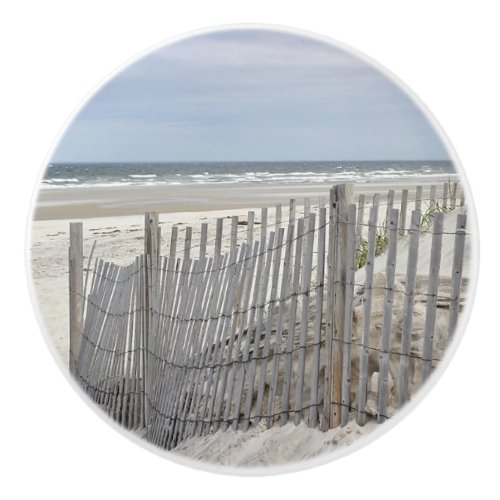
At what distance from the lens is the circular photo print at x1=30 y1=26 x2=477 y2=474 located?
289 cm

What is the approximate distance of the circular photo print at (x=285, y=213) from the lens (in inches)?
114

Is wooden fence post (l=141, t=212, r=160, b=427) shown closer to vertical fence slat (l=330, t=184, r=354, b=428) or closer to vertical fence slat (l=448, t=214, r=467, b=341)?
vertical fence slat (l=330, t=184, r=354, b=428)

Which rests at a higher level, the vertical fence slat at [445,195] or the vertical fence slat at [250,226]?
the vertical fence slat at [445,195]

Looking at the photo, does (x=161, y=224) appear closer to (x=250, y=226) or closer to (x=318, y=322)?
(x=250, y=226)

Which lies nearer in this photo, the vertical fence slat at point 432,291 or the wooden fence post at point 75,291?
the vertical fence slat at point 432,291

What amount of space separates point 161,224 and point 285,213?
48 cm

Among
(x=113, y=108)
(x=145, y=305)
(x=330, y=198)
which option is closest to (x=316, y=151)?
(x=330, y=198)

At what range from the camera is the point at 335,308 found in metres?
2.95

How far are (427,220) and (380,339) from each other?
488 millimetres

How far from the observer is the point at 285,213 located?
3.03m

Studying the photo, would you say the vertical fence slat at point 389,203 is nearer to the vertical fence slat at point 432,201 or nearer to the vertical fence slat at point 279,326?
the vertical fence slat at point 432,201

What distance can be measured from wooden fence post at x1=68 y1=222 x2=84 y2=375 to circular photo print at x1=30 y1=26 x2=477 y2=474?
0.01 meters

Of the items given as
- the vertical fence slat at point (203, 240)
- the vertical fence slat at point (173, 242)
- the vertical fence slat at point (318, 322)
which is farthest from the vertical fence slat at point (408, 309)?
the vertical fence slat at point (173, 242)

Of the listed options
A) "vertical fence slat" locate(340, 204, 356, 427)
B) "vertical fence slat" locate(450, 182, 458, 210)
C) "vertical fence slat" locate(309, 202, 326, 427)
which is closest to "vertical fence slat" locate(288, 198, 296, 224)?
"vertical fence slat" locate(309, 202, 326, 427)
